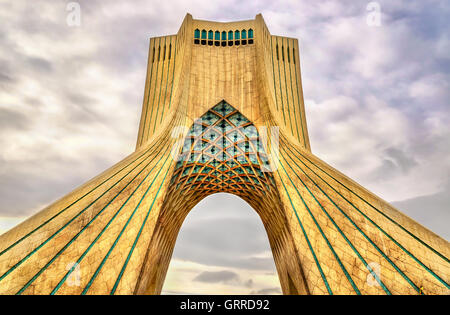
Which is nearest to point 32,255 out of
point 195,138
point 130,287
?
point 130,287

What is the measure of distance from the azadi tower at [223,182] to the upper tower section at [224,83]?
6 cm

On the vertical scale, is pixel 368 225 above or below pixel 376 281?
above

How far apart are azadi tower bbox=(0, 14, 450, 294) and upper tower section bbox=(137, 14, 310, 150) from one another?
0.20ft

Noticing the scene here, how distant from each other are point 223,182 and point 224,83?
6.67 m

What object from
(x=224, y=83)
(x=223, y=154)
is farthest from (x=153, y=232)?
(x=224, y=83)

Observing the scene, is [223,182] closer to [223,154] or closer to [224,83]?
[223,154]

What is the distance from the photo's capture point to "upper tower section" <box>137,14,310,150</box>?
37.9 ft

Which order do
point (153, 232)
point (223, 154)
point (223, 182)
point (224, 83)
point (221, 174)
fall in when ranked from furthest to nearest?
point (223, 182)
point (221, 174)
point (223, 154)
point (224, 83)
point (153, 232)

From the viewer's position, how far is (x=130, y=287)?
7.06m

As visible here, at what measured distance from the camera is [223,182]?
658 inches

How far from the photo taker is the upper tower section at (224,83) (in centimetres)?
1155
